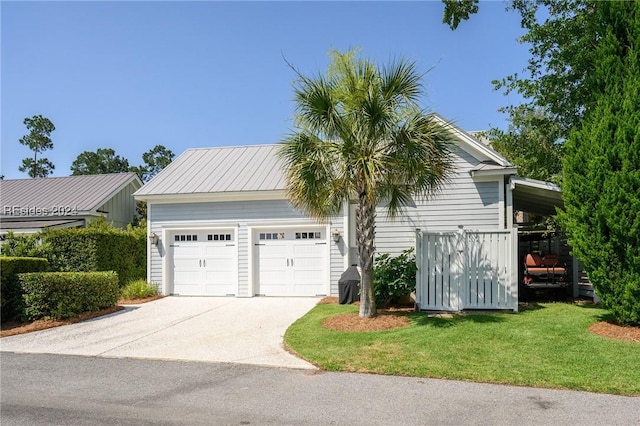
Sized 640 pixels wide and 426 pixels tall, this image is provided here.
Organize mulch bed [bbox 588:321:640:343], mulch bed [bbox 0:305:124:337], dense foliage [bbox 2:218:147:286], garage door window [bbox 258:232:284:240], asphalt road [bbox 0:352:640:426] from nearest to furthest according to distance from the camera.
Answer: asphalt road [bbox 0:352:640:426] < mulch bed [bbox 588:321:640:343] < mulch bed [bbox 0:305:124:337] < dense foliage [bbox 2:218:147:286] < garage door window [bbox 258:232:284:240]

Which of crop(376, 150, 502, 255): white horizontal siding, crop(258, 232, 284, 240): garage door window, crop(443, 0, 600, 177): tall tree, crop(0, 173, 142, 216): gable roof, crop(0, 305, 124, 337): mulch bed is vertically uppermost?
crop(443, 0, 600, 177): tall tree

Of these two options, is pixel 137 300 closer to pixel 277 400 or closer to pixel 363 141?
pixel 363 141

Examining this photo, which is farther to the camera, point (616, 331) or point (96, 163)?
point (96, 163)

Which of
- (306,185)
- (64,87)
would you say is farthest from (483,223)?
(64,87)

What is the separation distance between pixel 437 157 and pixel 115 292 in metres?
9.06

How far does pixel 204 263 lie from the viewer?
14.1m

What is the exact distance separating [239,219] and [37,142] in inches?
1623

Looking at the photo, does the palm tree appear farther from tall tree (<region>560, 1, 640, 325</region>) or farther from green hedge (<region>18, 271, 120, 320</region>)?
green hedge (<region>18, 271, 120, 320</region>)

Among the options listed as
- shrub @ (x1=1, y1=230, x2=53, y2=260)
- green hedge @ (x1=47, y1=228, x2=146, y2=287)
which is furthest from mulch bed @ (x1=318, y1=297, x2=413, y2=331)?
shrub @ (x1=1, y1=230, x2=53, y2=260)

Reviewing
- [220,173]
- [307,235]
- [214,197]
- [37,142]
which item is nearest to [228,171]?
[220,173]

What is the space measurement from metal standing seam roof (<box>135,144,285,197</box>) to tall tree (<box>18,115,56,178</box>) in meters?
36.3

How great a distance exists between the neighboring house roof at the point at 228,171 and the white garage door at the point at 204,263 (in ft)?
4.82

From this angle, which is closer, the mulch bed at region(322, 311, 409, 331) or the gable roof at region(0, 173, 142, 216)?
the mulch bed at region(322, 311, 409, 331)

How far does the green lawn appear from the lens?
5.49m
